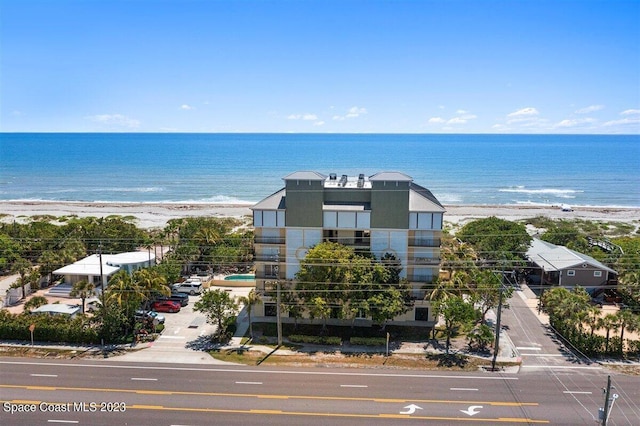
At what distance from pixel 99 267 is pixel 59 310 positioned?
10816 millimetres

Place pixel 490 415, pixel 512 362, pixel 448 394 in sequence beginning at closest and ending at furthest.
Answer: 1. pixel 490 415
2. pixel 448 394
3. pixel 512 362

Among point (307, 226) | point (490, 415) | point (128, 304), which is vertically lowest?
point (490, 415)

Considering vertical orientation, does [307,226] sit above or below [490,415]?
above

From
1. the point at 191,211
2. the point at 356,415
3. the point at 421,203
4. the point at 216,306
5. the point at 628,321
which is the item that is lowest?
the point at 356,415

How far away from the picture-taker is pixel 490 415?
95.9ft

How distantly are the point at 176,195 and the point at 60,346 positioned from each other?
341ft

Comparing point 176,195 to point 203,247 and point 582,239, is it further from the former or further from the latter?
point 582,239

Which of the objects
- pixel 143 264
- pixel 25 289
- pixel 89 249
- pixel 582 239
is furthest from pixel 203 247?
pixel 582 239

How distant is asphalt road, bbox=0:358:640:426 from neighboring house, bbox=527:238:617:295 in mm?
18576

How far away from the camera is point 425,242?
139 feet

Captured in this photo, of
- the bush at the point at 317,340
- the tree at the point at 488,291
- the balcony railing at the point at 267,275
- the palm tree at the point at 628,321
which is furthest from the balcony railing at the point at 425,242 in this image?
the palm tree at the point at 628,321

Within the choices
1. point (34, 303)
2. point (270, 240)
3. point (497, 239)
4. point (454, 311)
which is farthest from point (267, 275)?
point (497, 239)

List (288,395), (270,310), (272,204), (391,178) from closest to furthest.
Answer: (288,395), (391,178), (272,204), (270,310)

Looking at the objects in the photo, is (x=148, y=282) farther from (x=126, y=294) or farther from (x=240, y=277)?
(x=240, y=277)
